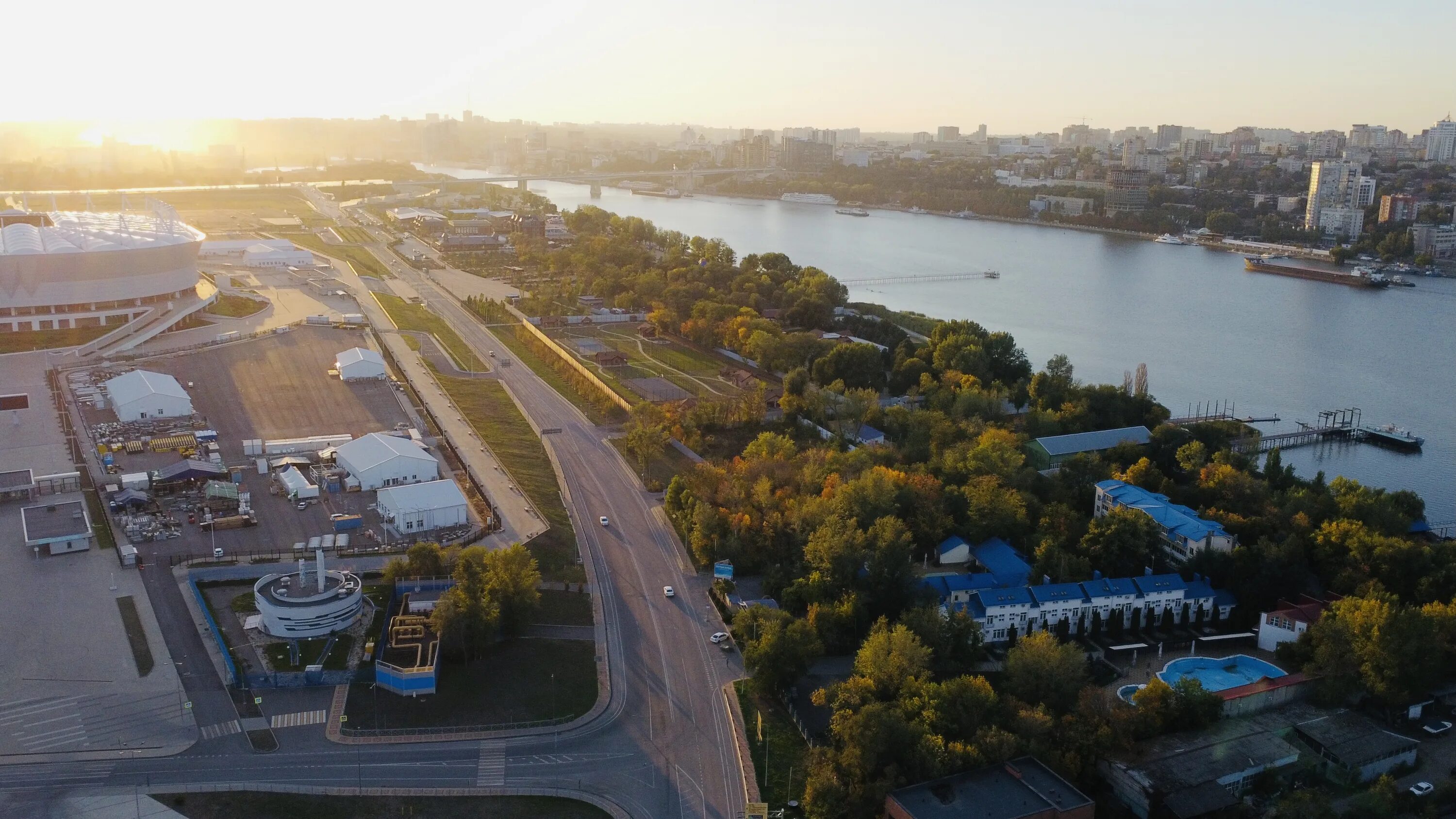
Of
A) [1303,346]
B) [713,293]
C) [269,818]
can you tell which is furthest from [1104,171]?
[269,818]

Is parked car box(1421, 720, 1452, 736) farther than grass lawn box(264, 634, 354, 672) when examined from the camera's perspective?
No

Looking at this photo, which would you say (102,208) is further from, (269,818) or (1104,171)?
(1104,171)

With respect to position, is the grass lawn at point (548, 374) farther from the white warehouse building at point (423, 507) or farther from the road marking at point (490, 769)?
the road marking at point (490, 769)

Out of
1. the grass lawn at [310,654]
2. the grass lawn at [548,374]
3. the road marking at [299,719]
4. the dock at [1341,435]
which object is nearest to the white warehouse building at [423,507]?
the grass lawn at [310,654]

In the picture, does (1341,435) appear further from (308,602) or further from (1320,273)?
(1320,273)

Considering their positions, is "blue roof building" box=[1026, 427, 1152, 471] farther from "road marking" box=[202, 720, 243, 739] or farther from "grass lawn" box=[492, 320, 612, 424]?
"road marking" box=[202, 720, 243, 739]

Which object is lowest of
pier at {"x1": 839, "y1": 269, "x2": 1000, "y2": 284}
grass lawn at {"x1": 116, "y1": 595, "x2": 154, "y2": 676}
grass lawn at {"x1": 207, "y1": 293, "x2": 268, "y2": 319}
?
grass lawn at {"x1": 116, "y1": 595, "x2": 154, "y2": 676}

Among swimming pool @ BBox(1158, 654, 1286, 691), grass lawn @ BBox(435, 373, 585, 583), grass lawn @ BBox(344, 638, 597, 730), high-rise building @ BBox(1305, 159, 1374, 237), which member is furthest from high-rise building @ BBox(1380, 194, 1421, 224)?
grass lawn @ BBox(344, 638, 597, 730)
